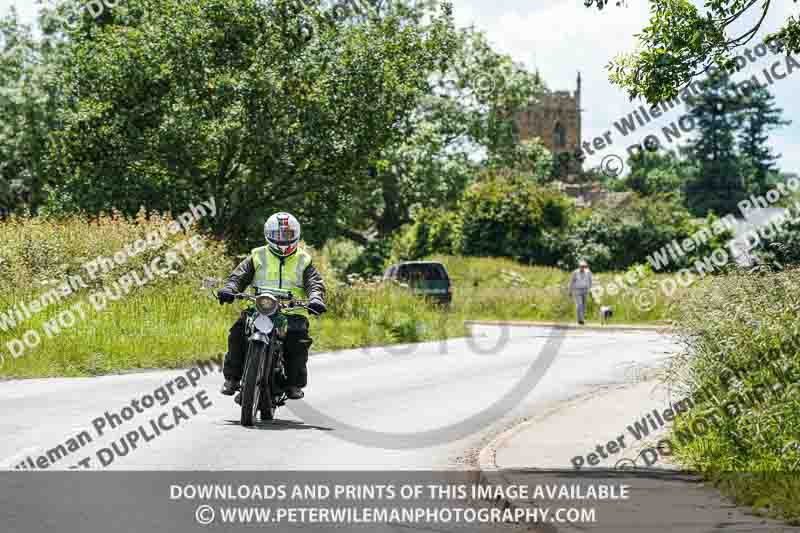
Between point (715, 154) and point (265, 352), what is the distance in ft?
304

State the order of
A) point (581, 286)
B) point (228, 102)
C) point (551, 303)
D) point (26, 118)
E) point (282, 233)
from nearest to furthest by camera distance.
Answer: point (282, 233) → point (228, 102) → point (581, 286) → point (551, 303) → point (26, 118)

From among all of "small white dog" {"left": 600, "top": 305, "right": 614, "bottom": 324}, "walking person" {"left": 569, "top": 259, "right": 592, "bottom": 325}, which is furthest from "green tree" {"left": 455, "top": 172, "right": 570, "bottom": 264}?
"walking person" {"left": 569, "top": 259, "right": 592, "bottom": 325}

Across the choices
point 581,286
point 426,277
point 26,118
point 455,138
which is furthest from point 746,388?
point 455,138

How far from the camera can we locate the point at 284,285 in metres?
12.1

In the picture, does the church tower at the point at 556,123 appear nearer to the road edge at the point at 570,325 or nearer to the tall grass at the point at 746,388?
the road edge at the point at 570,325

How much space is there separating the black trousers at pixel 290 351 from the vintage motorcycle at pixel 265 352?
7cm

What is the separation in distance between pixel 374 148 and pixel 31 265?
10.9 metres

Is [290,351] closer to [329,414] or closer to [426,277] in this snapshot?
[329,414]

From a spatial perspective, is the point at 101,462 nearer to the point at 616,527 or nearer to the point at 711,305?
the point at 616,527


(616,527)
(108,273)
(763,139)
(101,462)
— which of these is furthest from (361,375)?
(763,139)

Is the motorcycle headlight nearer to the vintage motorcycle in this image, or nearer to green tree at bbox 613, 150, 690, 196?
the vintage motorcycle

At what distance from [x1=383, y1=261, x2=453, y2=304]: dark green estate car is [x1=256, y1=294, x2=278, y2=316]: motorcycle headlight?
24.3 meters

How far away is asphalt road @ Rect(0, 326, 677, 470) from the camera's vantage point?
34.7 feet

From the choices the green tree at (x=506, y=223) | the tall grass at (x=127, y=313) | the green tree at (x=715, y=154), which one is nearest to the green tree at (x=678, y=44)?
the tall grass at (x=127, y=313)
